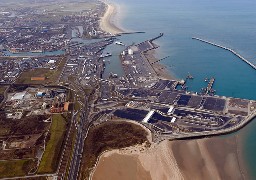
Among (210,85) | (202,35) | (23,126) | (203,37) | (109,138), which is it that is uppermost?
(202,35)

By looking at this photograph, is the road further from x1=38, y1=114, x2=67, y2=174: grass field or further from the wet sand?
the wet sand

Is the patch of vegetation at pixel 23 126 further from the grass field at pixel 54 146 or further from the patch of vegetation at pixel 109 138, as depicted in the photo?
the patch of vegetation at pixel 109 138

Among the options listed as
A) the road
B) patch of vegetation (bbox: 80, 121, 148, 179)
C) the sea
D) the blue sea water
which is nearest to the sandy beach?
the sea

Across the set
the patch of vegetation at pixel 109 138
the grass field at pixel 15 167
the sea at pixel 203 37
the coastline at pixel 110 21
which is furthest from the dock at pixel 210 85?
the coastline at pixel 110 21

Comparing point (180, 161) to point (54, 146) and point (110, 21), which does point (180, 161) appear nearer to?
point (54, 146)

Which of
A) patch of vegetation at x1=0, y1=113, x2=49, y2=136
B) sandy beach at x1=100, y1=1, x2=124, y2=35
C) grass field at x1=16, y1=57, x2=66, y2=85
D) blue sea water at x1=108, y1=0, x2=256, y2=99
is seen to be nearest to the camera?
patch of vegetation at x1=0, y1=113, x2=49, y2=136

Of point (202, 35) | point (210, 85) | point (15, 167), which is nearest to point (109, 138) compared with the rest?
point (15, 167)
